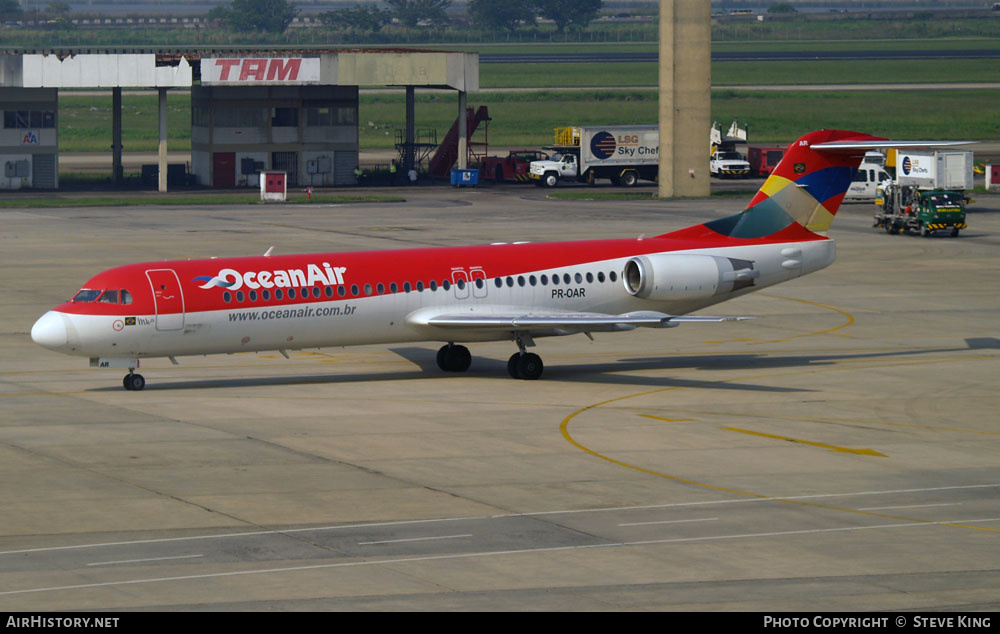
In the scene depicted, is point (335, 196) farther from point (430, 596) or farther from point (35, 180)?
point (430, 596)

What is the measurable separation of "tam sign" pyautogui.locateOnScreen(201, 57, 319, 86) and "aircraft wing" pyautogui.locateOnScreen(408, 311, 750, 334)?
6218cm

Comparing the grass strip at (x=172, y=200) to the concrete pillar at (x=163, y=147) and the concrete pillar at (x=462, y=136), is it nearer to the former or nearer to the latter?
the concrete pillar at (x=163, y=147)

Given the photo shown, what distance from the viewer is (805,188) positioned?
41344mm

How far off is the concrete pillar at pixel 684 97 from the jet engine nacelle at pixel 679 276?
5721 centimetres

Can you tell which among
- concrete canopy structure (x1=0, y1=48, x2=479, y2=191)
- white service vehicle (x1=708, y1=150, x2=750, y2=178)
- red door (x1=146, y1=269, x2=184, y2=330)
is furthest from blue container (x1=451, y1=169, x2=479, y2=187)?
red door (x1=146, y1=269, x2=184, y2=330)

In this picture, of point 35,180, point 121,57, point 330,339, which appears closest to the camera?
point 330,339

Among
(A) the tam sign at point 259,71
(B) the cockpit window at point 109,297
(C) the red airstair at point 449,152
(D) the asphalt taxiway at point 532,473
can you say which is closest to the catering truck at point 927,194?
(D) the asphalt taxiway at point 532,473

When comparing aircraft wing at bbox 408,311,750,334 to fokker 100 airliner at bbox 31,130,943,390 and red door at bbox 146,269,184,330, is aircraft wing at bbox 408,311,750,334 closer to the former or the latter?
fokker 100 airliner at bbox 31,130,943,390

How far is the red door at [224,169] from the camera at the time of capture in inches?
4053

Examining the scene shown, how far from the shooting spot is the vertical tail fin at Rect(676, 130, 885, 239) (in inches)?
1602

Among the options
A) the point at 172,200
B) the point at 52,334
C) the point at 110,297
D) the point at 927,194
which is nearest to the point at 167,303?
the point at 110,297

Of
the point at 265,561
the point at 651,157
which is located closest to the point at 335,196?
the point at 651,157

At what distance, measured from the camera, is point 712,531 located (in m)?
23.5

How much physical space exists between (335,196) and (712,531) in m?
74.9
